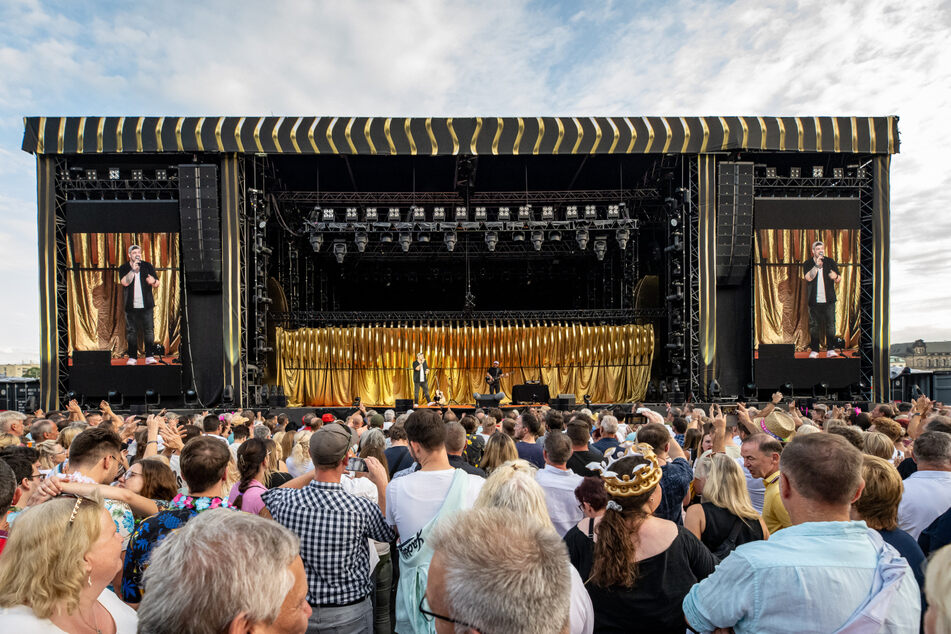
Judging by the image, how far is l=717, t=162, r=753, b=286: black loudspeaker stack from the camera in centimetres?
1766

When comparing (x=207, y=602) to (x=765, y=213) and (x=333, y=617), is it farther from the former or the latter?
(x=765, y=213)

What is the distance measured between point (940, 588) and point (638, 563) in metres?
1.17

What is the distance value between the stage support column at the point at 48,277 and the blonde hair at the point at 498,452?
1726 centimetres

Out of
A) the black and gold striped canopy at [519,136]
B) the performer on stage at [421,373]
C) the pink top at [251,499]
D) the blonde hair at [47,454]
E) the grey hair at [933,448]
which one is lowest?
the performer on stage at [421,373]

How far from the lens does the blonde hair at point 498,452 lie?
4.43 m

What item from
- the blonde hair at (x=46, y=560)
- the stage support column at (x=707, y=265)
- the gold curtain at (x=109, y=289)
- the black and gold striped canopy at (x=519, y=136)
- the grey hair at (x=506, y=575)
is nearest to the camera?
the grey hair at (x=506, y=575)

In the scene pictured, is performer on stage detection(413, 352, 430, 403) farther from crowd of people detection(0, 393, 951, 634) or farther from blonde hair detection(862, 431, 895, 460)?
blonde hair detection(862, 431, 895, 460)

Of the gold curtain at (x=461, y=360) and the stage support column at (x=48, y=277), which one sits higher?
the stage support column at (x=48, y=277)

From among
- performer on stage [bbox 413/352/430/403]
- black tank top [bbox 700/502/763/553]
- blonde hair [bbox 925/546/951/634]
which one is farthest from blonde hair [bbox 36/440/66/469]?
performer on stage [bbox 413/352/430/403]

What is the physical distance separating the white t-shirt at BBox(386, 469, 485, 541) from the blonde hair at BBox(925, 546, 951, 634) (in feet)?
6.48

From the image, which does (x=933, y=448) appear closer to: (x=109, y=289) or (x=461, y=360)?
(x=109, y=289)

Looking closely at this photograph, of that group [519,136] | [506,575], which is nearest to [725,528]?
[506,575]

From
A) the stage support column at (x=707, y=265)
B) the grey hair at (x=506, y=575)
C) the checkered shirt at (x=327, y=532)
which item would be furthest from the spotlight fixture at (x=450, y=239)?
the grey hair at (x=506, y=575)

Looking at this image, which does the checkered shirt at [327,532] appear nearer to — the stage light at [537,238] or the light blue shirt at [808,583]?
the light blue shirt at [808,583]
